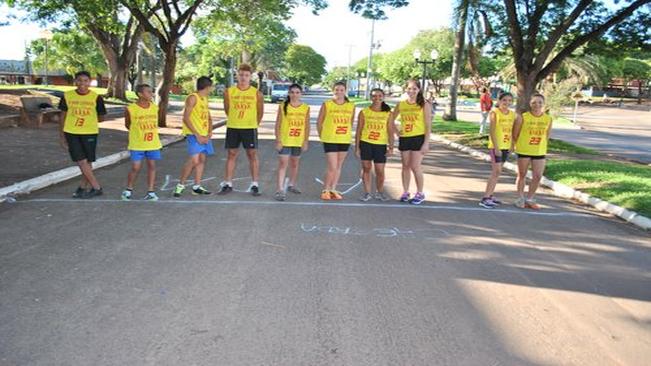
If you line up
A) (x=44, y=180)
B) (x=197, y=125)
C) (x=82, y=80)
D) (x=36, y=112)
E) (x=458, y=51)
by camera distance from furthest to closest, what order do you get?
1. (x=458, y=51)
2. (x=36, y=112)
3. (x=44, y=180)
4. (x=197, y=125)
5. (x=82, y=80)

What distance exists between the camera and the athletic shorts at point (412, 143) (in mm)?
8203

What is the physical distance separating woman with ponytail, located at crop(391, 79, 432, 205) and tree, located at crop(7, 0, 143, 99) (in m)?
11.9

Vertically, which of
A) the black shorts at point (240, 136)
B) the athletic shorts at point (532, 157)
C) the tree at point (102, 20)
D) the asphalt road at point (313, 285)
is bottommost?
the asphalt road at point (313, 285)

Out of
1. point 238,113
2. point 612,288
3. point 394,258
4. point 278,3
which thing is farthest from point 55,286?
point 278,3

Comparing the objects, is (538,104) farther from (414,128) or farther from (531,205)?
(414,128)

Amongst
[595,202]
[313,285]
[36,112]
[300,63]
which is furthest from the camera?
[300,63]

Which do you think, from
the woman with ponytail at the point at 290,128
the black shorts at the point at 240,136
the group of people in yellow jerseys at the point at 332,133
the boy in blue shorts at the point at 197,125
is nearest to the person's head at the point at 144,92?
the group of people in yellow jerseys at the point at 332,133

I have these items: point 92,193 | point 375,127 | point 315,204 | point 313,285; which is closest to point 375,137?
point 375,127

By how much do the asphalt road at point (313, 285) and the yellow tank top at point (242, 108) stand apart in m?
1.22

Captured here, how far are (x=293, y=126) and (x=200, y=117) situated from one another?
1.35 meters

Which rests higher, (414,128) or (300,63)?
(300,63)

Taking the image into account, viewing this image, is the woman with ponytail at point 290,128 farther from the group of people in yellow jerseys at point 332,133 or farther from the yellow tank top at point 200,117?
the yellow tank top at point 200,117

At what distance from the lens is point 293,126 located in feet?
26.7

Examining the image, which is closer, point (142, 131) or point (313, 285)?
point (313, 285)
